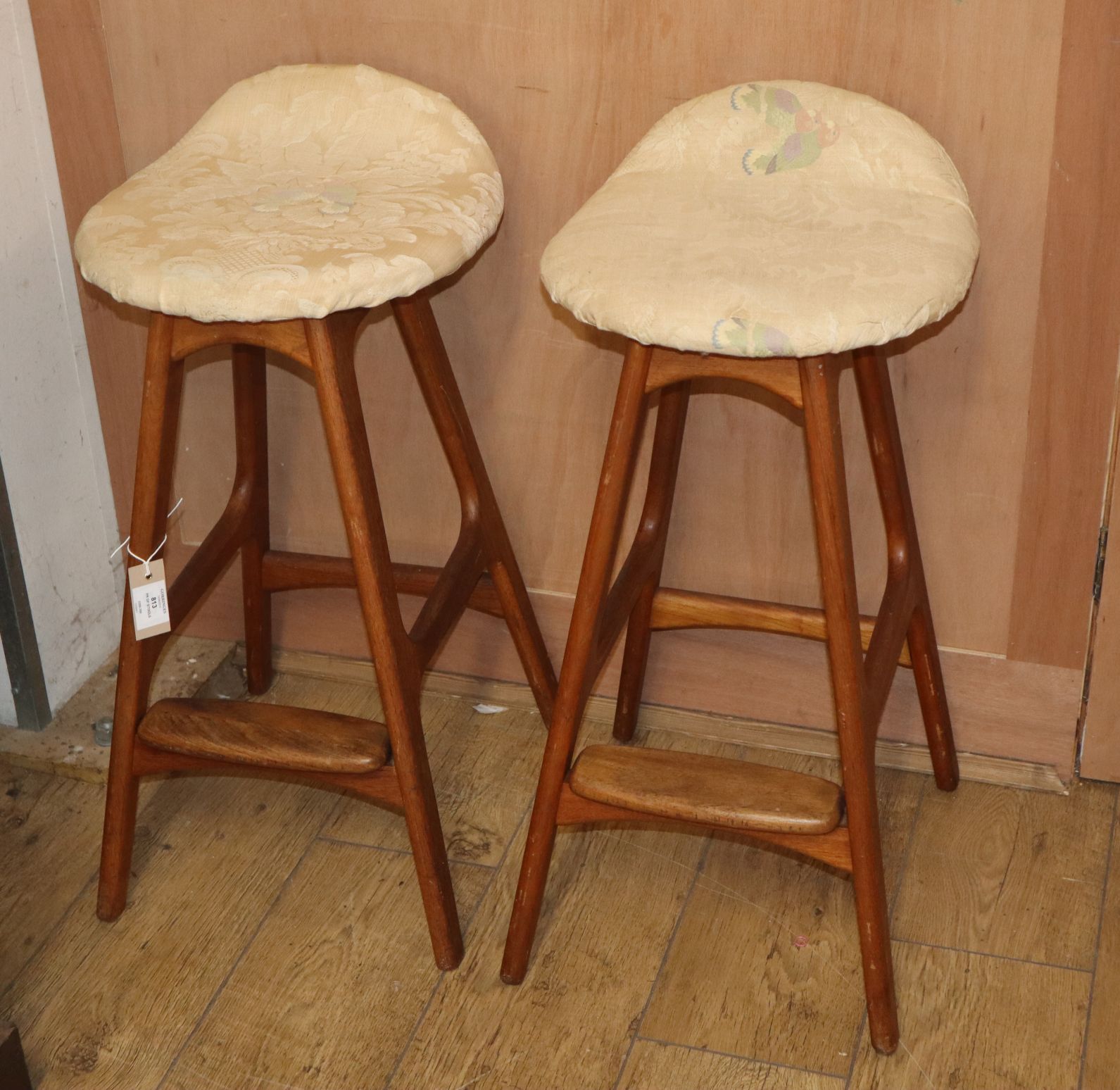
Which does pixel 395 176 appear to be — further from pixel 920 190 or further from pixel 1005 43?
pixel 1005 43

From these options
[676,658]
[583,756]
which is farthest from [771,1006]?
[676,658]

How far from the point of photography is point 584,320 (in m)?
1.18

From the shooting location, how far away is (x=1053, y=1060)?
134cm

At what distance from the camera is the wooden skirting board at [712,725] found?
5.56 feet

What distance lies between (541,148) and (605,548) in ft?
1.63

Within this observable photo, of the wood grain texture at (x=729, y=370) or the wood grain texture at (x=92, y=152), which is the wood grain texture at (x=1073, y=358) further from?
the wood grain texture at (x=92, y=152)

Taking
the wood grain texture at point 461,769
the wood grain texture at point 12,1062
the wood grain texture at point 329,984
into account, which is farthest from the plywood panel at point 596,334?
the wood grain texture at point 12,1062

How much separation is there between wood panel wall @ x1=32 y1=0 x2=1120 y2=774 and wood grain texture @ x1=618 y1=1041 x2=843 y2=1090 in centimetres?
52

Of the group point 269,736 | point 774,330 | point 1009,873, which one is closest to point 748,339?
point 774,330

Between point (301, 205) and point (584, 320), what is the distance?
326 millimetres

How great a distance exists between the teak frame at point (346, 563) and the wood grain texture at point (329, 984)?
0.07 metres

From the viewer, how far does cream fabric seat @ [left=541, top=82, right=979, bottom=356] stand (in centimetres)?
110

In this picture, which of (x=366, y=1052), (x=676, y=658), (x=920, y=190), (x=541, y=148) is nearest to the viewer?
(x=920, y=190)

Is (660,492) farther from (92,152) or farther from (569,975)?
(92,152)
